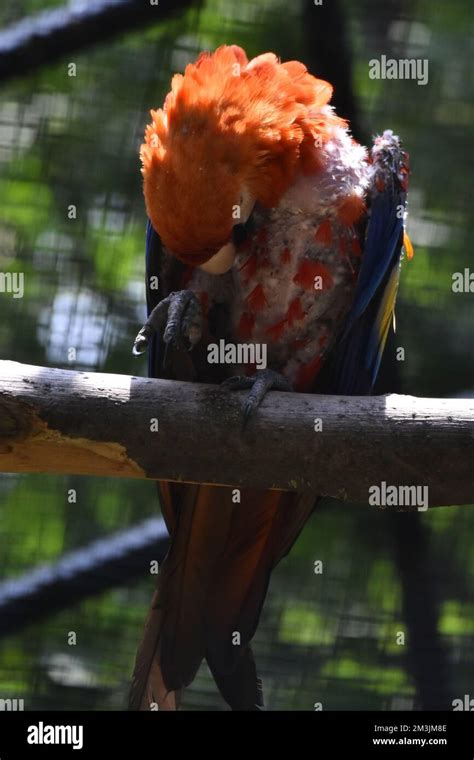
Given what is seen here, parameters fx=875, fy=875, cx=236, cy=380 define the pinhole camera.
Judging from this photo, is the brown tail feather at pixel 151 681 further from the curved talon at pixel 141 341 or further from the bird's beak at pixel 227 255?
the bird's beak at pixel 227 255

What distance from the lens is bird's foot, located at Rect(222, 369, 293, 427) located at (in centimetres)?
179

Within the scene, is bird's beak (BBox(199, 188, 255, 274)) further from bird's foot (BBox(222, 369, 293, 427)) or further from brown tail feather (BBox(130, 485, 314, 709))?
brown tail feather (BBox(130, 485, 314, 709))

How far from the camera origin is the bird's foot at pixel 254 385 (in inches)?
70.6

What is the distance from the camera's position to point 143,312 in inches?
→ 116

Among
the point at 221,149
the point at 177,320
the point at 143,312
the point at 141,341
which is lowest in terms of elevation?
the point at 141,341

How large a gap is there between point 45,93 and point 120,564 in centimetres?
159

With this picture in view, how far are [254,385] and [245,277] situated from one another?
0.46 metres

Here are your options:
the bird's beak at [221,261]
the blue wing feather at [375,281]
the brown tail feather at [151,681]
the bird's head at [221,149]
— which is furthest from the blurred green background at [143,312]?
the bird's beak at [221,261]

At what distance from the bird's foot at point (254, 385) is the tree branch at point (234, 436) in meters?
0.02

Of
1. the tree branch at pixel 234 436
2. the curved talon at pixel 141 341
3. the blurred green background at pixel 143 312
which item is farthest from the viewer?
the blurred green background at pixel 143 312

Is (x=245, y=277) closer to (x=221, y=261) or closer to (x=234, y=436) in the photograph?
(x=221, y=261)

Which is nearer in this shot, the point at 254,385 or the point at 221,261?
the point at 254,385

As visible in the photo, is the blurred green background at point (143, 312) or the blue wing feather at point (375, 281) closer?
the blue wing feather at point (375, 281)

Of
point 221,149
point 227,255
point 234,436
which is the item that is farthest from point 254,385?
point 221,149
